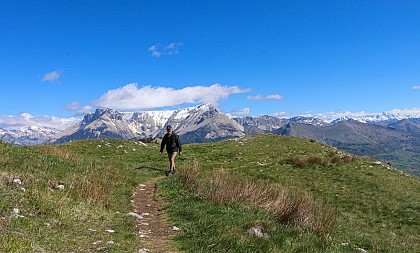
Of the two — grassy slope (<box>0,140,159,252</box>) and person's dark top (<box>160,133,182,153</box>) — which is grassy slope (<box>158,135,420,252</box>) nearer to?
grassy slope (<box>0,140,159,252</box>)

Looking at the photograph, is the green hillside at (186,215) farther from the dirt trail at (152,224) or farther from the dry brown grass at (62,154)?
the dry brown grass at (62,154)

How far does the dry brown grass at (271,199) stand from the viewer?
13.9 m

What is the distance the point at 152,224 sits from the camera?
44.4 ft

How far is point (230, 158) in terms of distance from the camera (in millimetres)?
43031

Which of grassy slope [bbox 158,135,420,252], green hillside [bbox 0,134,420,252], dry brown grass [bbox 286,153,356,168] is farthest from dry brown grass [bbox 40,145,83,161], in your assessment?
dry brown grass [bbox 286,153,356,168]

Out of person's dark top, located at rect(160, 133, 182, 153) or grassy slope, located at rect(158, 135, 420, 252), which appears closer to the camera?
grassy slope, located at rect(158, 135, 420, 252)

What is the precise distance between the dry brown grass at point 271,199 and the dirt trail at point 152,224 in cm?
241

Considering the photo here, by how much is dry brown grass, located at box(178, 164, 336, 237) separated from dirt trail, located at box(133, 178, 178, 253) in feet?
7.91

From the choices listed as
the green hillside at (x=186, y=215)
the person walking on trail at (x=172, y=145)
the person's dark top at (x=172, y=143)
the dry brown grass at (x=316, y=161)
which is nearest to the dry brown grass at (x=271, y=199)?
the green hillside at (x=186, y=215)

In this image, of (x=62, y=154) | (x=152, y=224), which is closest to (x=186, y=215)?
(x=152, y=224)

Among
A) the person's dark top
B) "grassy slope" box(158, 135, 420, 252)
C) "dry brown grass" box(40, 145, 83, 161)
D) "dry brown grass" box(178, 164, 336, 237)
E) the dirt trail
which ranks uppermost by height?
the person's dark top

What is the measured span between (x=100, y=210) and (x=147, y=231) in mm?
2533

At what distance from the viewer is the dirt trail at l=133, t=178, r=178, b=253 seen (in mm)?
10891

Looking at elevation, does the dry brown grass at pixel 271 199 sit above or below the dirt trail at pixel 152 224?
above
